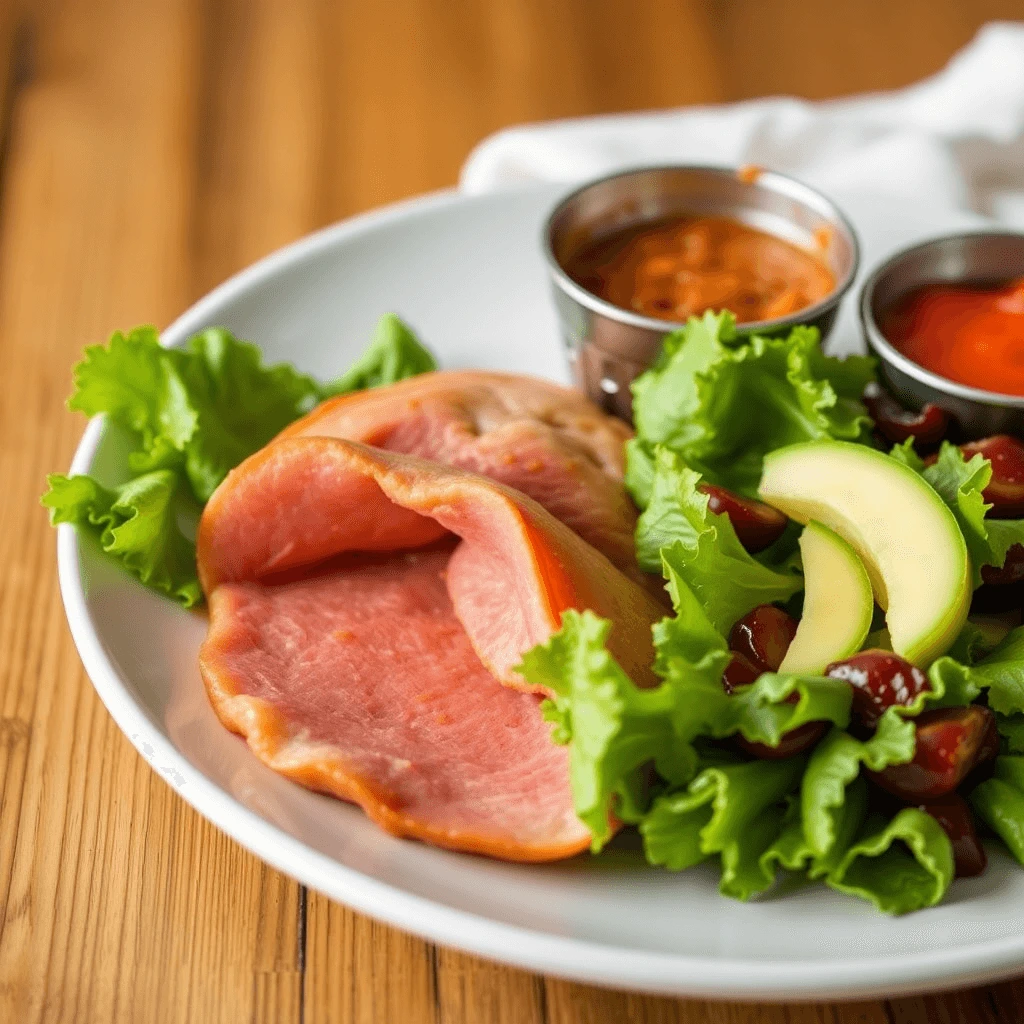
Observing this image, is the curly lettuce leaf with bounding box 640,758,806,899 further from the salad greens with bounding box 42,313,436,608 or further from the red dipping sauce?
the red dipping sauce

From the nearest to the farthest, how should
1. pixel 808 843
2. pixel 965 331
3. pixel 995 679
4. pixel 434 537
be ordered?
1. pixel 808 843
2. pixel 995 679
3. pixel 434 537
4. pixel 965 331

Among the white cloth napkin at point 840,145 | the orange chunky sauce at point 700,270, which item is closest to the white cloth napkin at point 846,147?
the white cloth napkin at point 840,145

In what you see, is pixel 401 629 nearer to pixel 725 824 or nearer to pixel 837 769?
pixel 725 824

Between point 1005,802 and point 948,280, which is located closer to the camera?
point 1005,802

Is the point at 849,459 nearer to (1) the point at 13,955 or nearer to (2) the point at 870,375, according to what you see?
(2) the point at 870,375

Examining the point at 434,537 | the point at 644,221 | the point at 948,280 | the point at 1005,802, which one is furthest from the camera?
the point at 644,221

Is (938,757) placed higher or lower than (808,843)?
higher

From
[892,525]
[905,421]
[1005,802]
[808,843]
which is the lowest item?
[1005,802]

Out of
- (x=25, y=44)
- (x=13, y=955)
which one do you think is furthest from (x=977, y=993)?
(x=25, y=44)

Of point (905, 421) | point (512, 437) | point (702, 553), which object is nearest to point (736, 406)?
point (905, 421)
